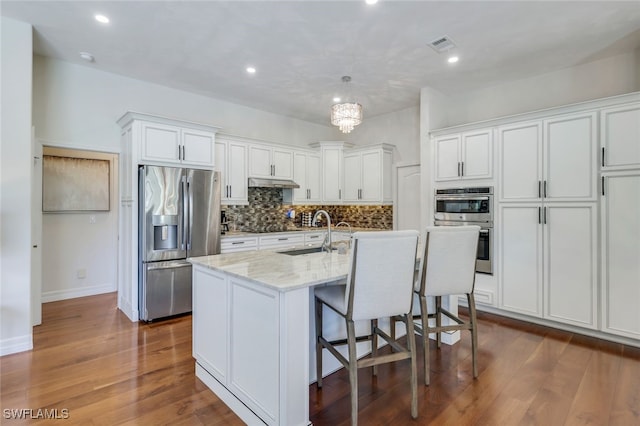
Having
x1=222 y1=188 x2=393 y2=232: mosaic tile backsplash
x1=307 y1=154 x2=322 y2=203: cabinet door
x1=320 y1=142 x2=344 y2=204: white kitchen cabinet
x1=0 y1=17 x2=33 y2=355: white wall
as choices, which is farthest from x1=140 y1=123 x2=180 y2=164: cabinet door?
x1=320 y1=142 x2=344 y2=204: white kitchen cabinet

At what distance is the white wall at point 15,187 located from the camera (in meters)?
2.83

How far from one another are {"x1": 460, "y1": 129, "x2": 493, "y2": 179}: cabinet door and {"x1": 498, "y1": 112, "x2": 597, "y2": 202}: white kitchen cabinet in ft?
0.44

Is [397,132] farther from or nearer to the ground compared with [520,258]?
farther from the ground

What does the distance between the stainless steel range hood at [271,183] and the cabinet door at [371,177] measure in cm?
120

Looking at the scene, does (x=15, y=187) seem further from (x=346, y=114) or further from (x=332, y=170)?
(x=332, y=170)

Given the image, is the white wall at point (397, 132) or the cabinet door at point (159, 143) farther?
the white wall at point (397, 132)

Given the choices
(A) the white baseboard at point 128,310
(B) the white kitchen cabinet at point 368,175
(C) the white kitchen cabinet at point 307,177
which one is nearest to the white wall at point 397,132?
(B) the white kitchen cabinet at point 368,175

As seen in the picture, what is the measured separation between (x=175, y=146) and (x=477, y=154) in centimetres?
380

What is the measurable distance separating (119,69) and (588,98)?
18.4 feet

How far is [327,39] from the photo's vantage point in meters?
3.14

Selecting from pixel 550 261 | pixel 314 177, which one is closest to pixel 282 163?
pixel 314 177

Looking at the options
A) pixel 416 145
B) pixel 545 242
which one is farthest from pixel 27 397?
pixel 416 145

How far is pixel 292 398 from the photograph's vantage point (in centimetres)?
175

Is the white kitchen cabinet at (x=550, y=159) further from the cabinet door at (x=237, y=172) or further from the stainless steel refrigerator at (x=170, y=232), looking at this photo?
the stainless steel refrigerator at (x=170, y=232)
